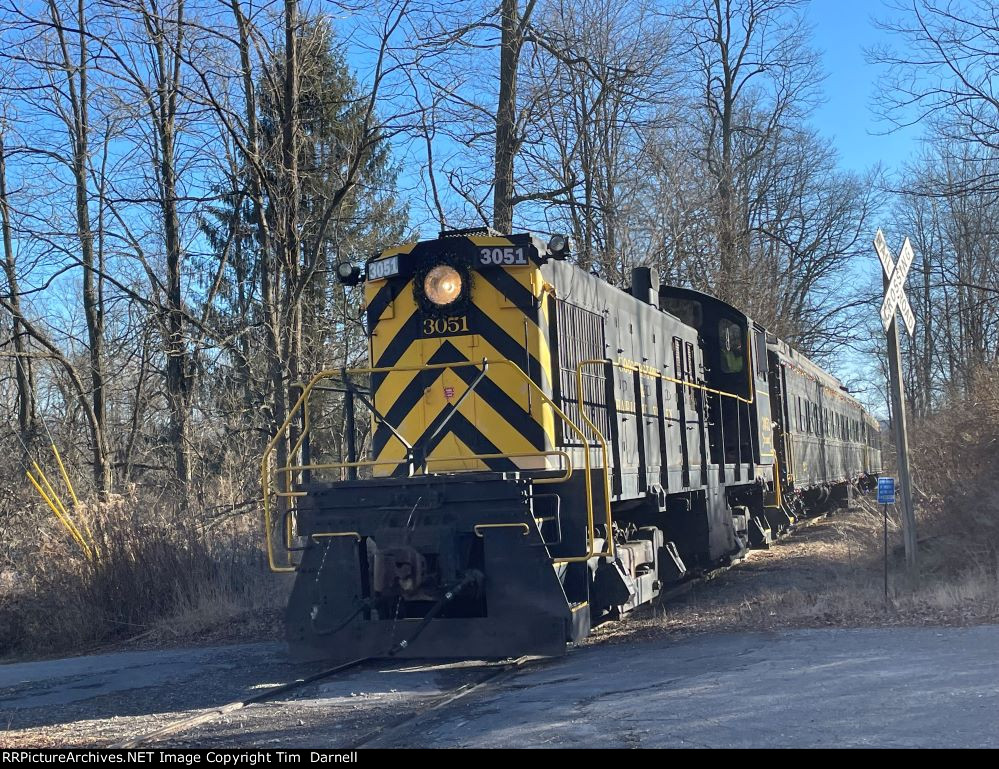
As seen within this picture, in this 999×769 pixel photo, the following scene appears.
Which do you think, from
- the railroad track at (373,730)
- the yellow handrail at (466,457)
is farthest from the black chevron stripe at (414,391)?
the railroad track at (373,730)

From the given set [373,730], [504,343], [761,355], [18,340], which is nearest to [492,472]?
[504,343]

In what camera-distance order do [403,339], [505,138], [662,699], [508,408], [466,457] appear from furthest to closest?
1. [505,138]
2. [403,339]
3. [508,408]
4. [466,457]
5. [662,699]

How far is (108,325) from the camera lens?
64.1 feet

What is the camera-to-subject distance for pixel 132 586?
1193 cm

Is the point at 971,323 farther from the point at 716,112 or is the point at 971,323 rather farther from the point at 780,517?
the point at 780,517

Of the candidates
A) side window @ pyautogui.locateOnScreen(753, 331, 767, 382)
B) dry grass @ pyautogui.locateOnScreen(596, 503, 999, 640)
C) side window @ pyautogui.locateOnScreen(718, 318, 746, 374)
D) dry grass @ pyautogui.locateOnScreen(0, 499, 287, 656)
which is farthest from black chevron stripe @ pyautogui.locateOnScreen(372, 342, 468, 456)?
side window @ pyautogui.locateOnScreen(753, 331, 767, 382)

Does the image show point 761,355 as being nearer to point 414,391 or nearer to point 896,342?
point 896,342

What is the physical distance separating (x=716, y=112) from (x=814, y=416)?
14657 mm

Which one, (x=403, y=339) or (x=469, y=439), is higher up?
(x=403, y=339)

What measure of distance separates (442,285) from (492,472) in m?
1.98

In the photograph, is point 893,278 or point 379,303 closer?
point 379,303

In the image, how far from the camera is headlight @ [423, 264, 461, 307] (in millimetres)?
8461

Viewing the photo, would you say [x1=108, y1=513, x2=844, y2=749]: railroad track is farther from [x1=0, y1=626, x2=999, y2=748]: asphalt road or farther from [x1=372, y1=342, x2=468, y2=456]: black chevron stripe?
[x1=372, y1=342, x2=468, y2=456]: black chevron stripe

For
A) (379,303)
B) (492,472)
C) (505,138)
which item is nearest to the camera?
(492,472)
